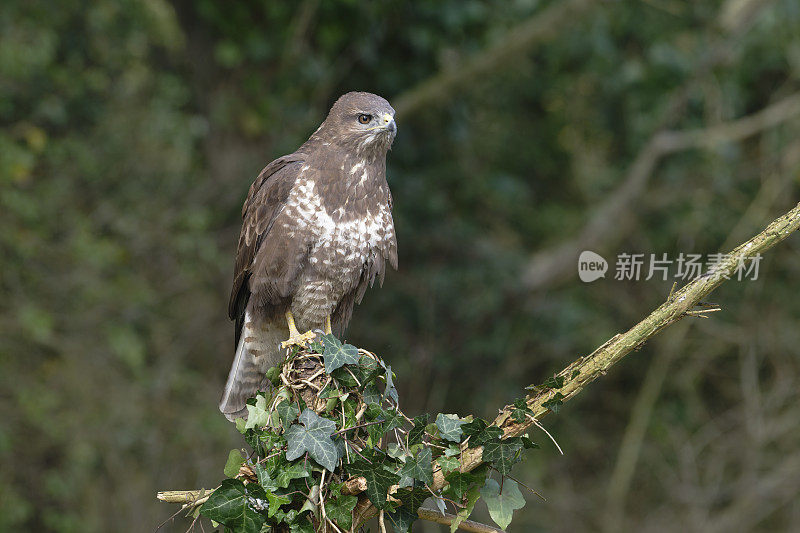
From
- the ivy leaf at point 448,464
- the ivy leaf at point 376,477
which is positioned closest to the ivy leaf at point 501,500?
the ivy leaf at point 448,464

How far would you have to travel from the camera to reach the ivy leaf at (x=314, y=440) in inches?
73.2

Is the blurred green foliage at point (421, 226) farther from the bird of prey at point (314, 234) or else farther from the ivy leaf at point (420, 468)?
the ivy leaf at point (420, 468)

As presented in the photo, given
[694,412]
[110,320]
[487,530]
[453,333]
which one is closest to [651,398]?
[694,412]

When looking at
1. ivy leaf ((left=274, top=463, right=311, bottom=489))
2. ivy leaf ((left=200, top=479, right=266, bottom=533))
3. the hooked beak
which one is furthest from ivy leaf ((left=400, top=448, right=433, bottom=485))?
the hooked beak

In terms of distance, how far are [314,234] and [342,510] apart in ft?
3.59

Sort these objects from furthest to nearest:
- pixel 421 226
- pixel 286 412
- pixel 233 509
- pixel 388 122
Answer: pixel 421 226 < pixel 388 122 < pixel 286 412 < pixel 233 509

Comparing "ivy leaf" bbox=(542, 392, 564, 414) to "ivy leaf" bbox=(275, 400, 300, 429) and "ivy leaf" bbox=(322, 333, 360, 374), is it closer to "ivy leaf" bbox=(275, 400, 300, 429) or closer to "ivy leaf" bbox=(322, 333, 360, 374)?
"ivy leaf" bbox=(322, 333, 360, 374)

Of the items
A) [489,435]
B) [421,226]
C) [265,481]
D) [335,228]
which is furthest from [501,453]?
[421,226]

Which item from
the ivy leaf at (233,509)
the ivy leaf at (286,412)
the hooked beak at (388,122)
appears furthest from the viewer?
the hooked beak at (388,122)

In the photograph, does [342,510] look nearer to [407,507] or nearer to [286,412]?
[407,507]

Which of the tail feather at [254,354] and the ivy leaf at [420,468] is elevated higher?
the tail feather at [254,354]

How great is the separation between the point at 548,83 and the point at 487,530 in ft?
20.2

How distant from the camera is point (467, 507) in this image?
189 cm

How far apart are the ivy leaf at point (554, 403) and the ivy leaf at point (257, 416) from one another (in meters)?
0.63
